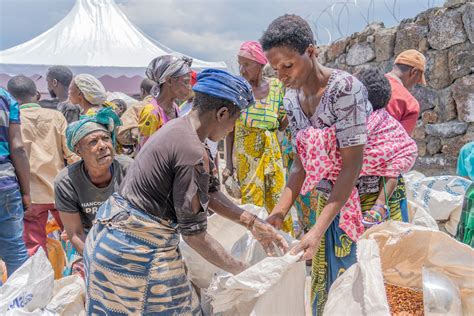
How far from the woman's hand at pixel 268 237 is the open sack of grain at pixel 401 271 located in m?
0.33

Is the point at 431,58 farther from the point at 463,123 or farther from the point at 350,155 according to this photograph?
the point at 350,155

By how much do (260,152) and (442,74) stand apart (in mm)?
2355

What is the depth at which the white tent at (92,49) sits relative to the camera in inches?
340

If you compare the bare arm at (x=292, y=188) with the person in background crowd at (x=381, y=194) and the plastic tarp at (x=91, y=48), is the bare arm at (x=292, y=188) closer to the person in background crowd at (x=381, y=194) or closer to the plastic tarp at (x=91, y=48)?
the person in background crowd at (x=381, y=194)

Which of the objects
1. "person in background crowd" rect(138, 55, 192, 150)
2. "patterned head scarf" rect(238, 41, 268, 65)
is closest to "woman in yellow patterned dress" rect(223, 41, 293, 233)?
"patterned head scarf" rect(238, 41, 268, 65)

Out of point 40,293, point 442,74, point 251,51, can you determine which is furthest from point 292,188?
point 442,74

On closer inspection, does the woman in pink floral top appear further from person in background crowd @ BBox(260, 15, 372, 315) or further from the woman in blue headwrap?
the woman in blue headwrap

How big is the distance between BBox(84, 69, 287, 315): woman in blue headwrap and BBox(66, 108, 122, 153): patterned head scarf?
779 millimetres

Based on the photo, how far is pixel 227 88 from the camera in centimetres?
158

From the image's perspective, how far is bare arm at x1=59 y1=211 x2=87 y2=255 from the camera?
7.43ft

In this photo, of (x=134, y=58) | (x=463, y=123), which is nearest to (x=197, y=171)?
(x=463, y=123)

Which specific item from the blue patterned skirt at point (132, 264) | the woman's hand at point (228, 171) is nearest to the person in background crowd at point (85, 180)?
the blue patterned skirt at point (132, 264)

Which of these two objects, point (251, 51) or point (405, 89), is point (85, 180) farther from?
point (405, 89)

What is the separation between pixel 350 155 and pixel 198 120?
0.63 metres
